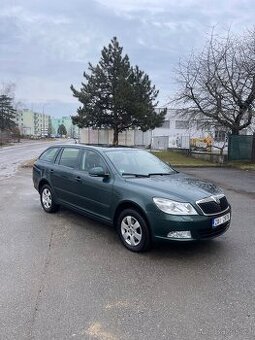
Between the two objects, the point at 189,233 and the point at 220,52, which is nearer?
the point at 189,233

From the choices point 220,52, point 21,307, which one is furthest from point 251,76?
point 21,307

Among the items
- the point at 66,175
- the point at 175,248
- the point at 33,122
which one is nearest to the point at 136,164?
the point at 66,175

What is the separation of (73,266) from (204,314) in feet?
6.39

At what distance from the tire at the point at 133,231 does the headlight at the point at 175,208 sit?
39cm

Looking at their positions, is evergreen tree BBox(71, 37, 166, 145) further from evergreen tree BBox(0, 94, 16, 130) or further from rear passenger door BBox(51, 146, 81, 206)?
evergreen tree BBox(0, 94, 16, 130)

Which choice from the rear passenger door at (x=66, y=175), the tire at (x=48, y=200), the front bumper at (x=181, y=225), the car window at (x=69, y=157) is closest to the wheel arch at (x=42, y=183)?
the tire at (x=48, y=200)

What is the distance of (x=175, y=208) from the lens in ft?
16.6

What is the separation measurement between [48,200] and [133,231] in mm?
3057

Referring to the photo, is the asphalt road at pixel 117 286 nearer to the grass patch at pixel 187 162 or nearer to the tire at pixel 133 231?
the tire at pixel 133 231

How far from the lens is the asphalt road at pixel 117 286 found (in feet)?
11.1

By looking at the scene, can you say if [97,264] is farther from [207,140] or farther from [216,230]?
[207,140]

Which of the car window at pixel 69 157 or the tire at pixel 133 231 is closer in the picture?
the tire at pixel 133 231

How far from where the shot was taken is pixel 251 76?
21812 mm

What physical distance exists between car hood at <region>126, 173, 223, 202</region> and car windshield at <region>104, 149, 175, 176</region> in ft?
0.96
